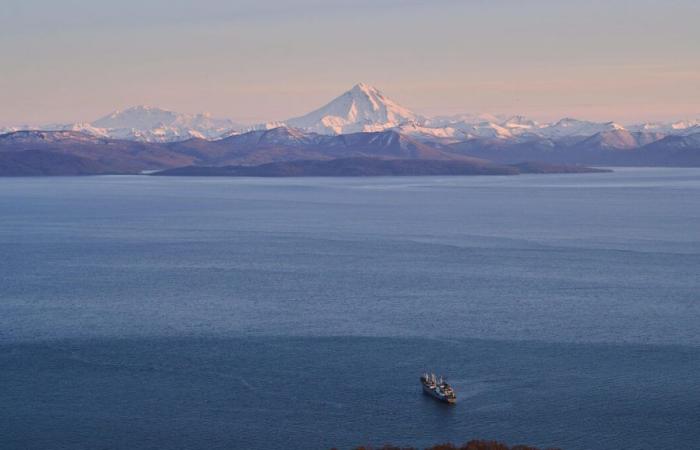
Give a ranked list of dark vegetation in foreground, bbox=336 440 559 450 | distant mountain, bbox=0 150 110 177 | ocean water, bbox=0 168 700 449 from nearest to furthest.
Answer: dark vegetation in foreground, bbox=336 440 559 450 < ocean water, bbox=0 168 700 449 < distant mountain, bbox=0 150 110 177

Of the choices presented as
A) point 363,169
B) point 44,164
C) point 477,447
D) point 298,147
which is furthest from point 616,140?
point 477,447

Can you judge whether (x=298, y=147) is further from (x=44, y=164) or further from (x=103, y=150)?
(x=44, y=164)

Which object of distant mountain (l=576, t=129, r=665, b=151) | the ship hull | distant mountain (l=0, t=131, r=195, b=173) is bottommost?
the ship hull

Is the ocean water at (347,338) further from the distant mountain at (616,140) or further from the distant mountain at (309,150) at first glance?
the distant mountain at (616,140)

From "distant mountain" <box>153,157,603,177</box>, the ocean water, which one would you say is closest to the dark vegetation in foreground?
the ocean water

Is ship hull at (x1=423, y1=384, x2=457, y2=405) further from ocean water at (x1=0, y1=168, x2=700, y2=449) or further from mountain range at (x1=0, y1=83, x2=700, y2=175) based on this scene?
mountain range at (x1=0, y1=83, x2=700, y2=175)

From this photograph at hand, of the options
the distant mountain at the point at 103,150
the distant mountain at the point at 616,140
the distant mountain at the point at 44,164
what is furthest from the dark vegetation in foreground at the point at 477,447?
the distant mountain at the point at 616,140

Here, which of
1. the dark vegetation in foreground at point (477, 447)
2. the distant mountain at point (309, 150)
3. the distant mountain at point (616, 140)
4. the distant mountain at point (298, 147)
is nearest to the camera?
the dark vegetation in foreground at point (477, 447)
